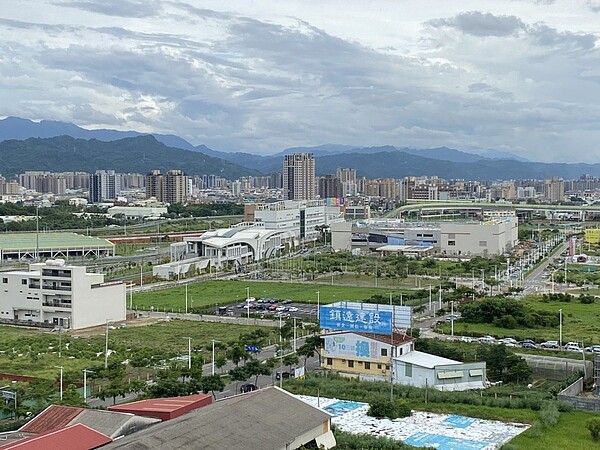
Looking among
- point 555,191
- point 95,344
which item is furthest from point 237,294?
point 555,191

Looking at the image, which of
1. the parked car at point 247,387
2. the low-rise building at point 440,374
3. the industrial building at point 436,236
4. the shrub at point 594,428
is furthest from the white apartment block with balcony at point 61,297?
the industrial building at point 436,236

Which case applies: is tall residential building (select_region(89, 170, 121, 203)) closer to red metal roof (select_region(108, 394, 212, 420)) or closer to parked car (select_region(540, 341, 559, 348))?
parked car (select_region(540, 341, 559, 348))

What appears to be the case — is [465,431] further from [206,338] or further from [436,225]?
[436,225]

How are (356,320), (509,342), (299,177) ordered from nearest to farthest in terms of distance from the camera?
(356,320) → (509,342) → (299,177)

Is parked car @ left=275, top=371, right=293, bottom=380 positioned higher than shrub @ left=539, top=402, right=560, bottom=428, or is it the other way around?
shrub @ left=539, top=402, right=560, bottom=428

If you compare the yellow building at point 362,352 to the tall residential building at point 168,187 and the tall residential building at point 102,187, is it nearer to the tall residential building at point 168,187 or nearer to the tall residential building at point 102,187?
the tall residential building at point 168,187

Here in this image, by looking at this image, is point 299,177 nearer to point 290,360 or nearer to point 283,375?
point 290,360

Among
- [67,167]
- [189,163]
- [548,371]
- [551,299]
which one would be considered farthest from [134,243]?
[189,163]

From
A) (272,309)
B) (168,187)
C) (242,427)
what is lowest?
(272,309)

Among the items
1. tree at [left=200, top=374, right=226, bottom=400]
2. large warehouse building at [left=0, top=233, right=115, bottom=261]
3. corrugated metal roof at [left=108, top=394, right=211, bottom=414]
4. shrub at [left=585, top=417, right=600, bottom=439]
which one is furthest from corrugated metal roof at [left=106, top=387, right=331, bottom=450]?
large warehouse building at [left=0, top=233, right=115, bottom=261]
